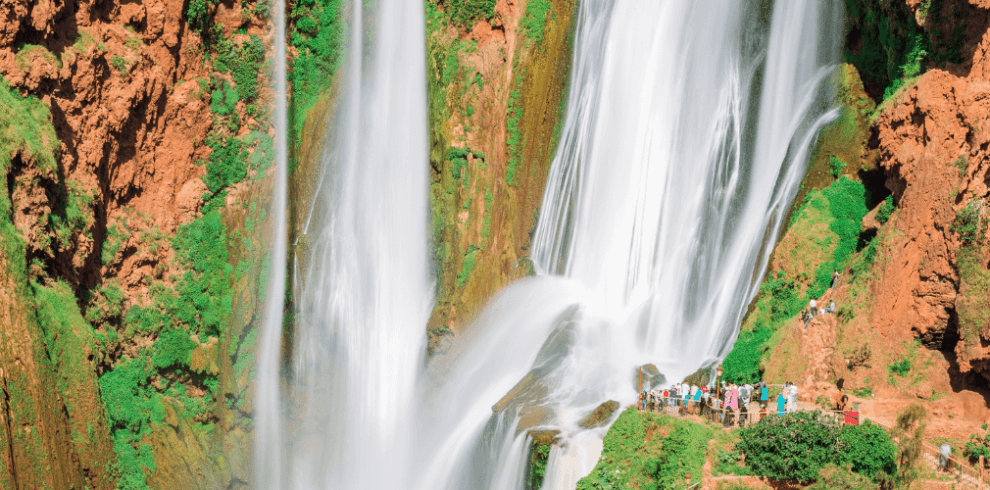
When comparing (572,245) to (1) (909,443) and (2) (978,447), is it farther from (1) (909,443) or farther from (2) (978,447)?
(2) (978,447)

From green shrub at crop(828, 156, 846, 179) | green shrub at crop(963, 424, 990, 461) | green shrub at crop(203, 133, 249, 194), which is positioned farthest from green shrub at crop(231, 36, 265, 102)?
green shrub at crop(963, 424, 990, 461)

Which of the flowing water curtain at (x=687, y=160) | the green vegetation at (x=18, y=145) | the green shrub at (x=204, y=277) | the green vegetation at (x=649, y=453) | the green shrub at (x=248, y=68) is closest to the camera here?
the green vegetation at (x=649, y=453)

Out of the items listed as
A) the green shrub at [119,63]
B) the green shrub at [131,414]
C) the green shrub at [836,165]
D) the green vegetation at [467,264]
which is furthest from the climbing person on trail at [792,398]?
the green shrub at [119,63]

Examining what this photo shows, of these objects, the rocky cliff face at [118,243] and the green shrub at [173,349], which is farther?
the green shrub at [173,349]

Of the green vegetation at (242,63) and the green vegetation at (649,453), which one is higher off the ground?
the green vegetation at (242,63)

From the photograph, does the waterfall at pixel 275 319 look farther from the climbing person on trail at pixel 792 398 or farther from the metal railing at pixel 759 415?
the climbing person on trail at pixel 792 398

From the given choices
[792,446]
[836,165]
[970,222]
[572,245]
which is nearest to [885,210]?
[836,165]
